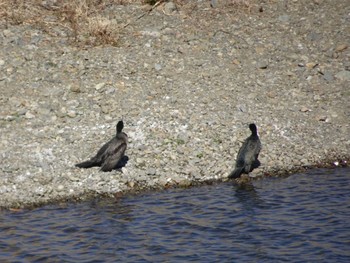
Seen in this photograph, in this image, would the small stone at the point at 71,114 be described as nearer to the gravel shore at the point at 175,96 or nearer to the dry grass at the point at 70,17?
the gravel shore at the point at 175,96

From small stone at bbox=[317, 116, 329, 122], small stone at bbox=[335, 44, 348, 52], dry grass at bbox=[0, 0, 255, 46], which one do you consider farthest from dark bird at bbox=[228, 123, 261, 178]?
dry grass at bbox=[0, 0, 255, 46]

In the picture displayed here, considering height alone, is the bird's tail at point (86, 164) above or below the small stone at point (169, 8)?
below

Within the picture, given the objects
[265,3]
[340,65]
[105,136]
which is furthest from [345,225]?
[265,3]

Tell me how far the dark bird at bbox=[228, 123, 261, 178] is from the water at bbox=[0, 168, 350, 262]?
0.31 m

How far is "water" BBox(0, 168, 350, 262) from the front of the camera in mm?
11180

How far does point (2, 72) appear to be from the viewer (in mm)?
16641

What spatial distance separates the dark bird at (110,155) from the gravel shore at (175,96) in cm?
19

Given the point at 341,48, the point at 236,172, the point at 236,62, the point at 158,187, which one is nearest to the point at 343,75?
the point at 341,48

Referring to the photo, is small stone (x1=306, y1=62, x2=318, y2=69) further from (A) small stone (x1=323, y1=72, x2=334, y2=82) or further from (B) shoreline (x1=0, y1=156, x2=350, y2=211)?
(B) shoreline (x1=0, y1=156, x2=350, y2=211)

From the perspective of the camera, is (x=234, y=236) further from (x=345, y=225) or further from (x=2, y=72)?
(x=2, y=72)

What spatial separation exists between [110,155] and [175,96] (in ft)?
10.2

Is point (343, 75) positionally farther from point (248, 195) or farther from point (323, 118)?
point (248, 195)

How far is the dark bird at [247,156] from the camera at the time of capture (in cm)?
1392

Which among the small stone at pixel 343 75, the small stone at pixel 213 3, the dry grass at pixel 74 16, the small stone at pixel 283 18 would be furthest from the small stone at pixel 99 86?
the small stone at pixel 283 18
